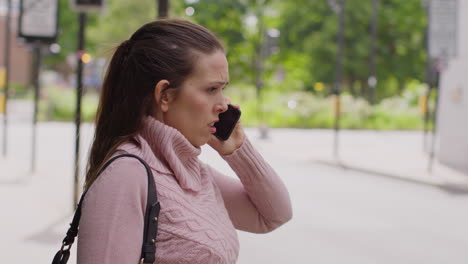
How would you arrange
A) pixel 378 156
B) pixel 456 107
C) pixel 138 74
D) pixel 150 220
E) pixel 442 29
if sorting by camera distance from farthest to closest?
pixel 378 156 < pixel 456 107 < pixel 442 29 < pixel 138 74 < pixel 150 220

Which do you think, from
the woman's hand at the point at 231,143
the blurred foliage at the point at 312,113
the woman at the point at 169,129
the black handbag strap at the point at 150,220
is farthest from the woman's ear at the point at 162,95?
the blurred foliage at the point at 312,113

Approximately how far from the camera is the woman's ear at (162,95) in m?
2.06

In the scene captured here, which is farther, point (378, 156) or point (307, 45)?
point (307, 45)

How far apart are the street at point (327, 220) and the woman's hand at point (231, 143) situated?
1.95m

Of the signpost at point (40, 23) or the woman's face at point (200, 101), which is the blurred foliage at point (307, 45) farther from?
the woman's face at point (200, 101)

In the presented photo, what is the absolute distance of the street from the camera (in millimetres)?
7630

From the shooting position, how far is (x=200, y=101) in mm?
2119

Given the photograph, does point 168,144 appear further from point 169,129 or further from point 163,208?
point 163,208

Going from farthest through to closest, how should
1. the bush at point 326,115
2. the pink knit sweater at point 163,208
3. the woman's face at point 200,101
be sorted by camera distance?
the bush at point 326,115 → the woman's face at point 200,101 → the pink knit sweater at point 163,208

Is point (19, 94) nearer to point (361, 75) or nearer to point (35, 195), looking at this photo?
point (361, 75)

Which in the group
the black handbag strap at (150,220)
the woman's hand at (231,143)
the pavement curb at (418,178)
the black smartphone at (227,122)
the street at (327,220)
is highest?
the black smartphone at (227,122)

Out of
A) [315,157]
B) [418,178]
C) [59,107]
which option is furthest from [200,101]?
[59,107]

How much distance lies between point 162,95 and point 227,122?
330 mm

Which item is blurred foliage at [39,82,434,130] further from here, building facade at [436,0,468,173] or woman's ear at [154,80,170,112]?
woman's ear at [154,80,170,112]
